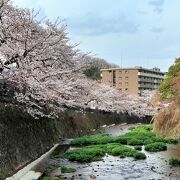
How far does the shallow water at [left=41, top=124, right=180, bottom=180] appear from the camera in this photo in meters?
16.6

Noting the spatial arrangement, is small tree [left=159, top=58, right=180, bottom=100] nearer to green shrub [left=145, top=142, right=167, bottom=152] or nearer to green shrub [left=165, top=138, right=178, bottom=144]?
green shrub [left=145, top=142, right=167, bottom=152]

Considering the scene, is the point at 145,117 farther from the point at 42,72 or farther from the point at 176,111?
the point at 42,72

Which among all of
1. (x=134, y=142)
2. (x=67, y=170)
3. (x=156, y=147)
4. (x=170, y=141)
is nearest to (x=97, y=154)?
(x=156, y=147)

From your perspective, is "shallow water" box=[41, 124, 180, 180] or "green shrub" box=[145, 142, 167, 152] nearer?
"shallow water" box=[41, 124, 180, 180]

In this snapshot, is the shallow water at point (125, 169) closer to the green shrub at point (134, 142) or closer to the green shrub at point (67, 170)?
the green shrub at point (67, 170)

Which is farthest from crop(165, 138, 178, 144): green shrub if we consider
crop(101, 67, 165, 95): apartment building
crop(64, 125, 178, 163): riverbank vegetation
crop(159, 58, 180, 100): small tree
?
crop(101, 67, 165, 95): apartment building

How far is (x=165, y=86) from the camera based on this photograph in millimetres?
23656

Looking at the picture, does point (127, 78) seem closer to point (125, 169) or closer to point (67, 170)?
point (125, 169)

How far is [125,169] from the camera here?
61.6 feet

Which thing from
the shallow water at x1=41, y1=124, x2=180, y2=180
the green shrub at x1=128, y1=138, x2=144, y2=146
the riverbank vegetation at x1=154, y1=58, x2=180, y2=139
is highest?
the riverbank vegetation at x1=154, y1=58, x2=180, y2=139

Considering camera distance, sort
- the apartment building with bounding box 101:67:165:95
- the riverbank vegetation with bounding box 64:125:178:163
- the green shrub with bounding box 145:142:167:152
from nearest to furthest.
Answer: the riverbank vegetation with bounding box 64:125:178:163 < the green shrub with bounding box 145:142:167:152 < the apartment building with bounding box 101:67:165:95

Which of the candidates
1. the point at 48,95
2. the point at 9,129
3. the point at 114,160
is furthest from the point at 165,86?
the point at 9,129

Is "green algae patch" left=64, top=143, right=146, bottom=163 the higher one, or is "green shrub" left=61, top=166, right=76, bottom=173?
"green algae patch" left=64, top=143, right=146, bottom=163

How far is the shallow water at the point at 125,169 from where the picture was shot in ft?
54.5
